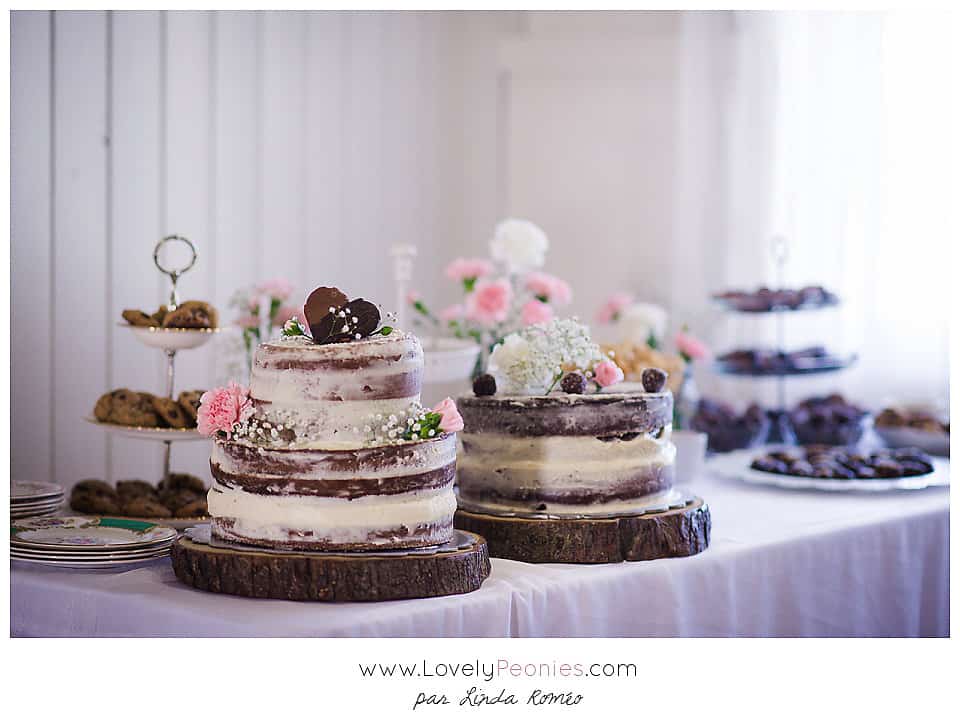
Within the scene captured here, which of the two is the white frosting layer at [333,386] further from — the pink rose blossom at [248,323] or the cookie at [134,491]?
the pink rose blossom at [248,323]

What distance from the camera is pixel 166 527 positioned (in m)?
2.12

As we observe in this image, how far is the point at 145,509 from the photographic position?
2.30m

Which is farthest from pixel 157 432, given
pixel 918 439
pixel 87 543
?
pixel 918 439

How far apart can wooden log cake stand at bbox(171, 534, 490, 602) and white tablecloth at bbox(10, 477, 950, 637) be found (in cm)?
2

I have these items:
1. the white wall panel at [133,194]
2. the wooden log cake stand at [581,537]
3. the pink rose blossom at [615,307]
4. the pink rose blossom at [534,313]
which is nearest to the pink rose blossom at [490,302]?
the pink rose blossom at [534,313]

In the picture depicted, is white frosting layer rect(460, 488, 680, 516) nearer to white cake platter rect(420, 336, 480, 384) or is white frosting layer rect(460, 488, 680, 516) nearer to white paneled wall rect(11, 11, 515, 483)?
white cake platter rect(420, 336, 480, 384)

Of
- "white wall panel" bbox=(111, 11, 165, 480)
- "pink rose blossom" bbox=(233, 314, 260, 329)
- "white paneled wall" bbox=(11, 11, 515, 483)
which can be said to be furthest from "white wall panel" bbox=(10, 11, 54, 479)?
"pink rose blossom" bbox=(233, 314, 260, 329)

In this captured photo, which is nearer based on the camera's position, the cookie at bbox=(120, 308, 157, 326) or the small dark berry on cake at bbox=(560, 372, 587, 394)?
the small dark berry on cake at bbox=(560, 372, 587, 394)

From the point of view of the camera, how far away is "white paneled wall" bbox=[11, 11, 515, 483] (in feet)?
10.6
